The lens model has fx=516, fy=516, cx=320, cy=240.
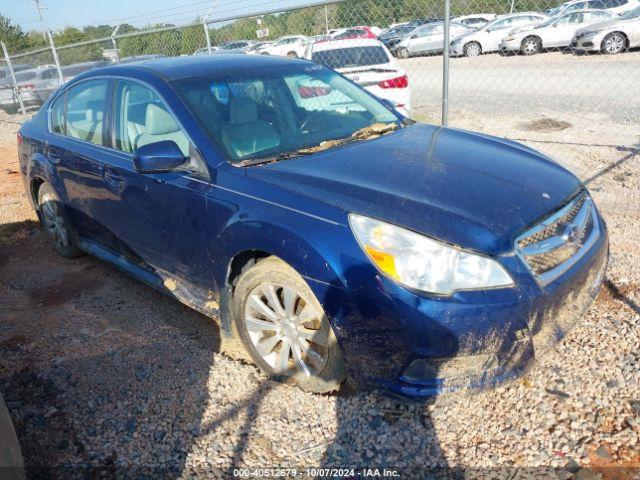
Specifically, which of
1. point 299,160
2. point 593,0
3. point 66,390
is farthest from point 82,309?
point 593,0

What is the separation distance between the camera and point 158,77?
10.9ft

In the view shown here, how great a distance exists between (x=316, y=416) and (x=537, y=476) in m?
1.03

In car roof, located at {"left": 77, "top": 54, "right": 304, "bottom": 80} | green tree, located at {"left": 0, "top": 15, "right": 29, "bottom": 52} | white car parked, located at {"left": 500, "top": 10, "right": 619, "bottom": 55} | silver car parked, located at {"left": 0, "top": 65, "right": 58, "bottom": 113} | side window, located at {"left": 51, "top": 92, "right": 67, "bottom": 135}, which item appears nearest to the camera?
car roof, located at {"left": 77, "top": 54, "right": 304, "bottom": 80}

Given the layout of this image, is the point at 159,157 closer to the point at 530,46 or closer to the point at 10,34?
the point at 530,46

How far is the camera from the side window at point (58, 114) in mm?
4332

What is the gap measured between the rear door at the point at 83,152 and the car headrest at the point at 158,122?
444 mm

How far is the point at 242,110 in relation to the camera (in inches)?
127

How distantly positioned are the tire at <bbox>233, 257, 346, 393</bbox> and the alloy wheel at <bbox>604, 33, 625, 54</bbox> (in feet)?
52.9

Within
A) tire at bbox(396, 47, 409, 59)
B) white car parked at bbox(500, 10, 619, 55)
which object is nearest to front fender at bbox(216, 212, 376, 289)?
white car parked at bbox(500, 10, 619, 55)

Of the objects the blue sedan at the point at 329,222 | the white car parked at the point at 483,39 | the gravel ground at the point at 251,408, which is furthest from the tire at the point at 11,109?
the white car parked at the point at 483,39

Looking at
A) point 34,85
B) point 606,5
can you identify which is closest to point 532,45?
point 606,5

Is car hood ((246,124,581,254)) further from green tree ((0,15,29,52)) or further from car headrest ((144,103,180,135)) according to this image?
green tree ((0,15,29,52))

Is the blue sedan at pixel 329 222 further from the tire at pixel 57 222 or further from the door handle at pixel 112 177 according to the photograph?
the tire at pixel 57 222

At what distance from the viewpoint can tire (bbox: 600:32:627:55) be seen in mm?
14859
